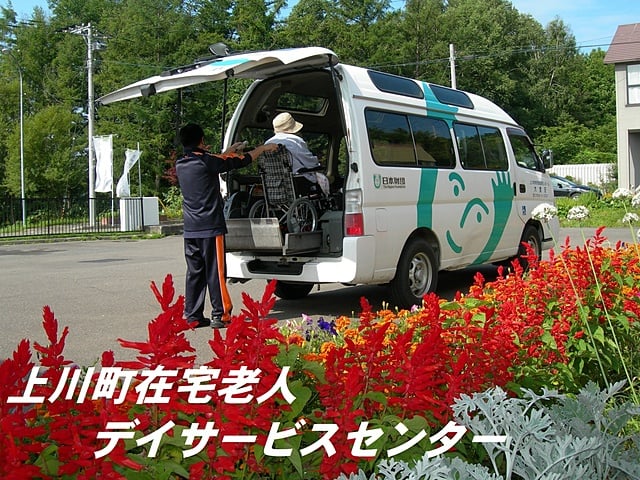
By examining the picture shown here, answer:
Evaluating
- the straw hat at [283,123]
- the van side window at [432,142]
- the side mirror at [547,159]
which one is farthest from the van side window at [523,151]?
the straw hat at [283,123]

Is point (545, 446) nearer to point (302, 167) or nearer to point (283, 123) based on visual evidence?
point (302, 167)

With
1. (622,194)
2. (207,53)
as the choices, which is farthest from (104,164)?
(622,194)

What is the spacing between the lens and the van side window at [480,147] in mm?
9070

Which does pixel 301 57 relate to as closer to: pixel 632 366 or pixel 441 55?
pixel 632 366

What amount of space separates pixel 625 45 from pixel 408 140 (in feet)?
111

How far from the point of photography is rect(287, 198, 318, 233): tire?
7438 millimetres

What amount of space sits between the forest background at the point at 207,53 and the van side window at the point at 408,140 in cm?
3240

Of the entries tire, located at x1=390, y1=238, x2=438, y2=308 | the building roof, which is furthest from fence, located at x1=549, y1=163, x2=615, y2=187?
tire, located at x1=390, y1=238, x2=438, y2=308

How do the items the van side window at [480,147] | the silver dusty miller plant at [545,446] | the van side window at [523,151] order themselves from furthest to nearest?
the van side window at [523,151] < the van side window at [480,147] < the silver dusty miller plant at [545,446]

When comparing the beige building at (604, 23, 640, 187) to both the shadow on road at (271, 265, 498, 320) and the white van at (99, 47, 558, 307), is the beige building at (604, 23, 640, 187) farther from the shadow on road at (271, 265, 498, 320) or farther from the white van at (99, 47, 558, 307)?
the white van at (99, 47, 558, 307)

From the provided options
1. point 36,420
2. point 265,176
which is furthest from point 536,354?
point 265,176

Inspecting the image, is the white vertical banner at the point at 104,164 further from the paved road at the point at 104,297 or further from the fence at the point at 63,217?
the paved road at the point at 104,297

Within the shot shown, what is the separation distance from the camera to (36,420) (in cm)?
244

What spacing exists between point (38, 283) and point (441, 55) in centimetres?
4814
